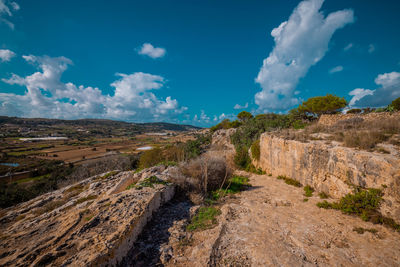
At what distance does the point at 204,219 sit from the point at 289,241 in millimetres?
2524

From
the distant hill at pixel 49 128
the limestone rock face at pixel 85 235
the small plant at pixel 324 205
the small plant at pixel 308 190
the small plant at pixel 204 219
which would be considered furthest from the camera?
the distant hill at pixel 49 128

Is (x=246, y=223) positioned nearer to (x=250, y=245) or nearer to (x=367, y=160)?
Result: (x=250, y=245)

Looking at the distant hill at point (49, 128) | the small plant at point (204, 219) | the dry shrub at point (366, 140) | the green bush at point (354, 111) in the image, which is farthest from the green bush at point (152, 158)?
the distant hill at point (49, 128)

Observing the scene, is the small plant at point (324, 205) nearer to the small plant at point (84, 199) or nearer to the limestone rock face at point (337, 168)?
the limestone rock face at point (337, 168)

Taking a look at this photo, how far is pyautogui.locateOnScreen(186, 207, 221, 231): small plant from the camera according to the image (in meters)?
4.66

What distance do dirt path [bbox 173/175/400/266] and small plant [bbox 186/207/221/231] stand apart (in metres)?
0.24

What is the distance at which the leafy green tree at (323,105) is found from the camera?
19.0 metres

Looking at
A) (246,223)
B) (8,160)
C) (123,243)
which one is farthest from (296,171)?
(8,160)

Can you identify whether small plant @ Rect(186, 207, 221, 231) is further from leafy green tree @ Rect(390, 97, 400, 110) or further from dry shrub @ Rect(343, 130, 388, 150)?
leafy green tree @ Rect(390, 97, 400, 110)

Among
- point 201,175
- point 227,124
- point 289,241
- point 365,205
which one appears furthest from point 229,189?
point 227,124

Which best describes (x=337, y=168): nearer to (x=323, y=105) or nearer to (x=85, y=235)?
(x=85, y=235)

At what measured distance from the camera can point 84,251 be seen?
286cm

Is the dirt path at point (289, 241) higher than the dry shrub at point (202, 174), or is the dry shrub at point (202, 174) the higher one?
the dry shrub at point (202, 174)

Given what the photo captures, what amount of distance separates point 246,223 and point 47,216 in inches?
261
